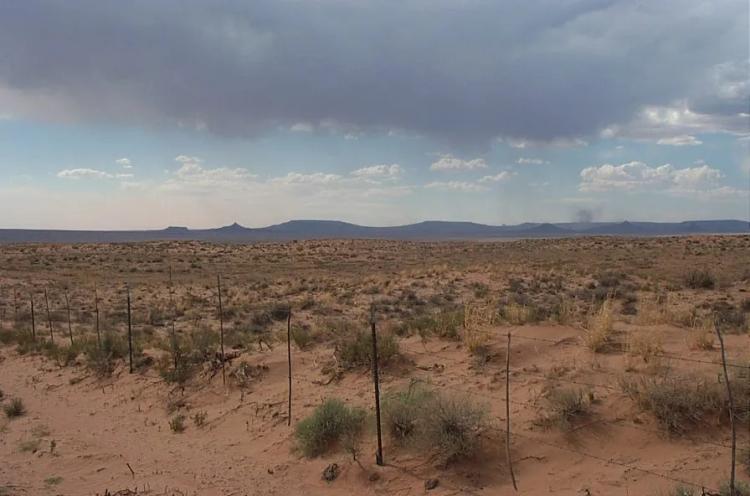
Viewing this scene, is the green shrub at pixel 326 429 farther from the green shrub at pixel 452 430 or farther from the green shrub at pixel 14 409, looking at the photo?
the green shrub at pixel 14 409

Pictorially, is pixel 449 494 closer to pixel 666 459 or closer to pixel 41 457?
pixel 666 459

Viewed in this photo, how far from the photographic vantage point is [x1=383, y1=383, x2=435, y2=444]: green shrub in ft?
27.1

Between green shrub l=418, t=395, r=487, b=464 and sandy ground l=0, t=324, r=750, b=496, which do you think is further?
green shrub l=418, t=395, r=487, b=464

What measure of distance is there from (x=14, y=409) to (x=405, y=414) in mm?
8039

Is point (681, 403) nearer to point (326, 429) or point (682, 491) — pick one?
point (682, 491)

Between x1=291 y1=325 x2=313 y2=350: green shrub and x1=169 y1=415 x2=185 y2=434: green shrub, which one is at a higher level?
x1=291 y1=325 x2=313 y2=350: green shrub

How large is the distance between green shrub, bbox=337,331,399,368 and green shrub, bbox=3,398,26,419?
6321 mm

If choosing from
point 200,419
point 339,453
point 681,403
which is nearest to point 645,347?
point 681,403

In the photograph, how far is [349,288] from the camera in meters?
28.8

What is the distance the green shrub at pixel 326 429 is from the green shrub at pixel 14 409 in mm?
6312

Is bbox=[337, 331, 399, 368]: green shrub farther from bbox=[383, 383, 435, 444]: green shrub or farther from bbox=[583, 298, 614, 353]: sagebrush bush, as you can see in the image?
bbox=[583, 298, 614, 353]: sagebrush bush

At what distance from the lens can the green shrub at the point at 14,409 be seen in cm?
1134

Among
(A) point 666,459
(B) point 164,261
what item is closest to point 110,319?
(A) point 666,459

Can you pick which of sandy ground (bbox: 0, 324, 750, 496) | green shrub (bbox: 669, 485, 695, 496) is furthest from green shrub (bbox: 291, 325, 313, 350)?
green shrub (bbox: 669, 485, 695, 496)
